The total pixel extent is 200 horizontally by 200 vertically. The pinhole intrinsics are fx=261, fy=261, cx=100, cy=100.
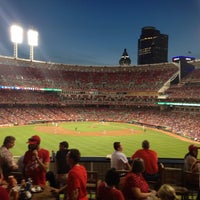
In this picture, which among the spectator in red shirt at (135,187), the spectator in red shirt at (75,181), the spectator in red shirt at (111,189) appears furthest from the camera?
the spectator in red shirt at (135,187)

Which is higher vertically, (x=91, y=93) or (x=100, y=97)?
(x=91, y=93)

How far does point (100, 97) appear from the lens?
92188 mm

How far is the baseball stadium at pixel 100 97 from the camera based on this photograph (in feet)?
209

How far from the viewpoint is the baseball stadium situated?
209ft

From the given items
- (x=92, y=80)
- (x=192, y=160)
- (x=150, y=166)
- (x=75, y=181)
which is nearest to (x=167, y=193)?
(x=75, y=181)

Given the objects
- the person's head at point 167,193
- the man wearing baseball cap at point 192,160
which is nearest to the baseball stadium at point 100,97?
the man wearing baseball cap at point 192,160

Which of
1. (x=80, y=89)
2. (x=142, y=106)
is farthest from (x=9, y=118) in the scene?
(x=142, y=106)

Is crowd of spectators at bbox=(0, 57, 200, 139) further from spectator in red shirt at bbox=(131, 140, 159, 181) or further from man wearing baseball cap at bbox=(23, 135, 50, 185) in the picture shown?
man wearing baseball cap at bbox=(23, 135, 50, 185)

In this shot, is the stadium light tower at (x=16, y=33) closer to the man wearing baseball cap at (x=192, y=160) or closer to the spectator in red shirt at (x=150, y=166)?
the spectator in red shirt at (x=150, y=166)

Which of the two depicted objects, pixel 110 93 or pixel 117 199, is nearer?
pixel 117 199

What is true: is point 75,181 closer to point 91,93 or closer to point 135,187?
point 135,187

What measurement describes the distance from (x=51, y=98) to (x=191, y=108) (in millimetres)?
44806

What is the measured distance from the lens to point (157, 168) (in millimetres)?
8438

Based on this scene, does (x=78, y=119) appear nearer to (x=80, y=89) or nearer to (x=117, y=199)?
(x=80, y=89)
